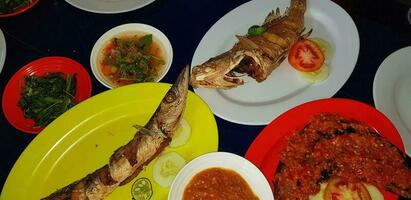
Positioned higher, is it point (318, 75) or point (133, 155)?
point (318, 75)

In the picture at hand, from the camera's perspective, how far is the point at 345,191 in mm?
2248

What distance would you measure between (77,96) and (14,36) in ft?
3.57

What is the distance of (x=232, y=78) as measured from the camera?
2777mm

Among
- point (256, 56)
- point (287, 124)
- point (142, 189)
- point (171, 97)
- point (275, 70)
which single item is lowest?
point (142, 189)

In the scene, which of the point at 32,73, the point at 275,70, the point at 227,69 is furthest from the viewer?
the point at 32,73

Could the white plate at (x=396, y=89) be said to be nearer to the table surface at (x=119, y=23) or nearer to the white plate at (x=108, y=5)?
the table surface at (x=119, y=23)

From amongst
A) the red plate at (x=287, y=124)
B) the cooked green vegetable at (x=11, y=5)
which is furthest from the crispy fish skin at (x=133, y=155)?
the cooked green vegetable at (x=11, y=5)

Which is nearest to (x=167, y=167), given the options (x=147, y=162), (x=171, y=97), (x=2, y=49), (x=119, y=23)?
(x=147, y=162)

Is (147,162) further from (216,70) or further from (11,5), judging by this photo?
(11,5)

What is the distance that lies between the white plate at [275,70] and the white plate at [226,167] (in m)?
0.37

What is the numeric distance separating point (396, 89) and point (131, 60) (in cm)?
203

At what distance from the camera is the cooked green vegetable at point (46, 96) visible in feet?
9.93

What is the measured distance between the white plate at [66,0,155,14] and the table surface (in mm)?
111

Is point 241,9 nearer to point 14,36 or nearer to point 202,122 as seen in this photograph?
point 202,122
